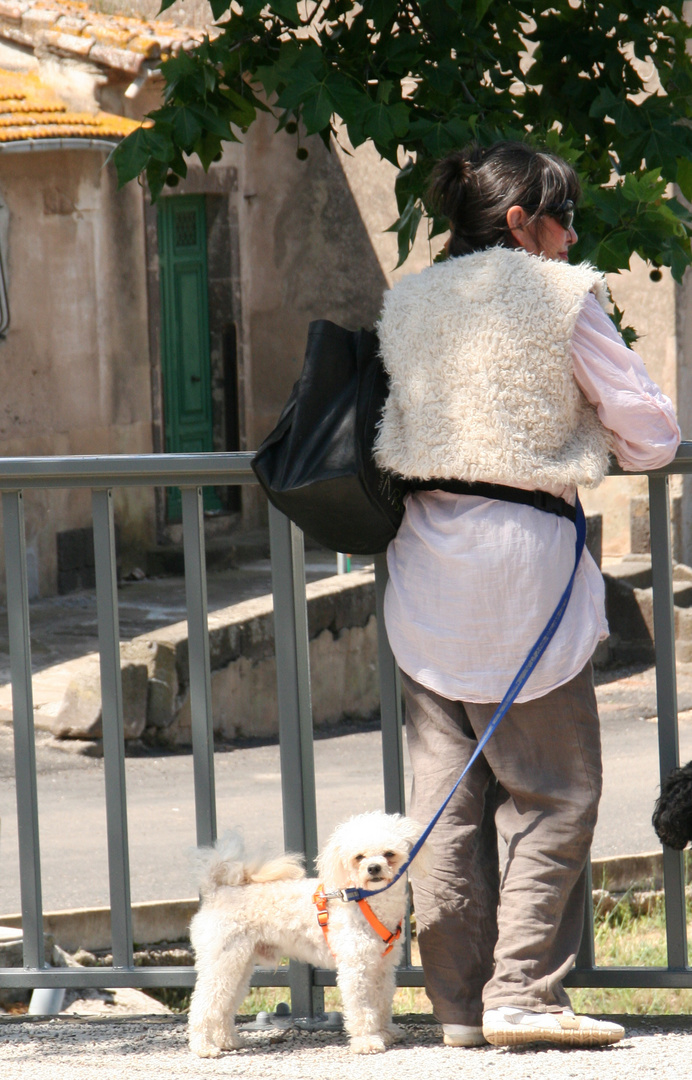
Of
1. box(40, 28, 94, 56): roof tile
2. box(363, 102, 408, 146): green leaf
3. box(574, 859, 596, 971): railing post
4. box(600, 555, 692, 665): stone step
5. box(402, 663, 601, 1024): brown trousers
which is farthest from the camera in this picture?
box(40, 28, 94, 56): roof tile

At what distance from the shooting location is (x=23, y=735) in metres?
3.22

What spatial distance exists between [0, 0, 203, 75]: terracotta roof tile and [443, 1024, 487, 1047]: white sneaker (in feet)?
35.1

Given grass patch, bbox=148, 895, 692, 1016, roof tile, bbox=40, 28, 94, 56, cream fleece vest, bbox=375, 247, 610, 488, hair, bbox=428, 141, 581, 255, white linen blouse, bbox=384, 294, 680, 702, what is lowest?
grass patch, bbox=148, 895, 692, 1016

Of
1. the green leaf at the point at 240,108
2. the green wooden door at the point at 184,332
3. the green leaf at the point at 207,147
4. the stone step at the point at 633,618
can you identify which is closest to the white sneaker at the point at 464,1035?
the green leaf at the point at 207,147

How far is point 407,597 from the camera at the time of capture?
290 cm

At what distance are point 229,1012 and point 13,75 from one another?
11.1 meters

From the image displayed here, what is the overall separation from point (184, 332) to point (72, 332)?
1.92 metres

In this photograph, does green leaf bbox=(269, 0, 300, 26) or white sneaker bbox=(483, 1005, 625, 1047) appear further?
green leaf bbox=(269, 0, 300, 26)

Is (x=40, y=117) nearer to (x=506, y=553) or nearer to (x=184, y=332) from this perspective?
(x=184, y=332)

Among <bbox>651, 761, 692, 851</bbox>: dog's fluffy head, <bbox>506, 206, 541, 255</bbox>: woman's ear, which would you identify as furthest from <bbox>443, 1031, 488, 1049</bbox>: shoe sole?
<bbox>506, 206, 541, 255</bbox>: woman's ear

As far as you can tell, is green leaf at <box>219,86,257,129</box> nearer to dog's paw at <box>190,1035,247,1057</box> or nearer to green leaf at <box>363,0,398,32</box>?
green leaf at <box>363,0,398,32</box>

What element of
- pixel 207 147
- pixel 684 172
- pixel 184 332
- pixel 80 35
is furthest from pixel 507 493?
pixel 184 332

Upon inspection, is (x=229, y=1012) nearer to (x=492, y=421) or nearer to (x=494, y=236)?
(x=492, y=421)

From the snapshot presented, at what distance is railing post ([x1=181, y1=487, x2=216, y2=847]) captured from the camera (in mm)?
3154
